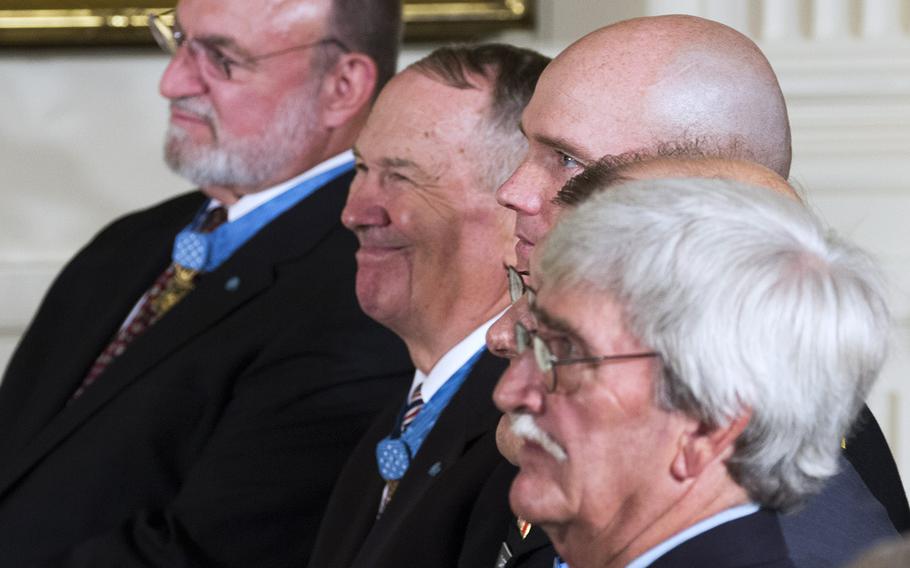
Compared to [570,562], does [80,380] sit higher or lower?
lower

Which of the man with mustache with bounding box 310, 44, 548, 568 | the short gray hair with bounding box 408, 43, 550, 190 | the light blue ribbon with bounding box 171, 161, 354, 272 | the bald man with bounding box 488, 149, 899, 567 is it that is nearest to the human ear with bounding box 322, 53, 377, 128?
the light blue ribbon with bounding box 171, 161, 354, 272

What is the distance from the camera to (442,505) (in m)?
2.37

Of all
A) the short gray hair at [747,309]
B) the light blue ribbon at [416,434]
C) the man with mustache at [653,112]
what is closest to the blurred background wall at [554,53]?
the light blue ribbon at [416,434]

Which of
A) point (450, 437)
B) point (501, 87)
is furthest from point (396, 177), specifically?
point (450, 437)

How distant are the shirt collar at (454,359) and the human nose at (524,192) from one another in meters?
0.42

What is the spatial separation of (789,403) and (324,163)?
7.08ft

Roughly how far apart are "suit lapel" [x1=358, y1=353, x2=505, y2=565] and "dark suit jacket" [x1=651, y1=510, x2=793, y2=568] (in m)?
0.86

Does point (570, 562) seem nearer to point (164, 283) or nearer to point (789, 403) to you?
point (789, 403)

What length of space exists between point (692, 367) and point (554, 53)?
117 inches

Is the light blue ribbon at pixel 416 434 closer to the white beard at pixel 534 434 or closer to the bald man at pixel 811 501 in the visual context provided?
the bald man at pixel 811 501

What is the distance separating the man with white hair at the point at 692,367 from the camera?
1.54m

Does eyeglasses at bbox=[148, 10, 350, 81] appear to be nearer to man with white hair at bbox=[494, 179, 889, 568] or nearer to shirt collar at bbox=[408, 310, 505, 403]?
shirt collar at bbox=[408, 310, 505, 403]

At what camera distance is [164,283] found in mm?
3600

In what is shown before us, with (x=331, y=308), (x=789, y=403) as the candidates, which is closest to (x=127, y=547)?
(x=331, y=308)
